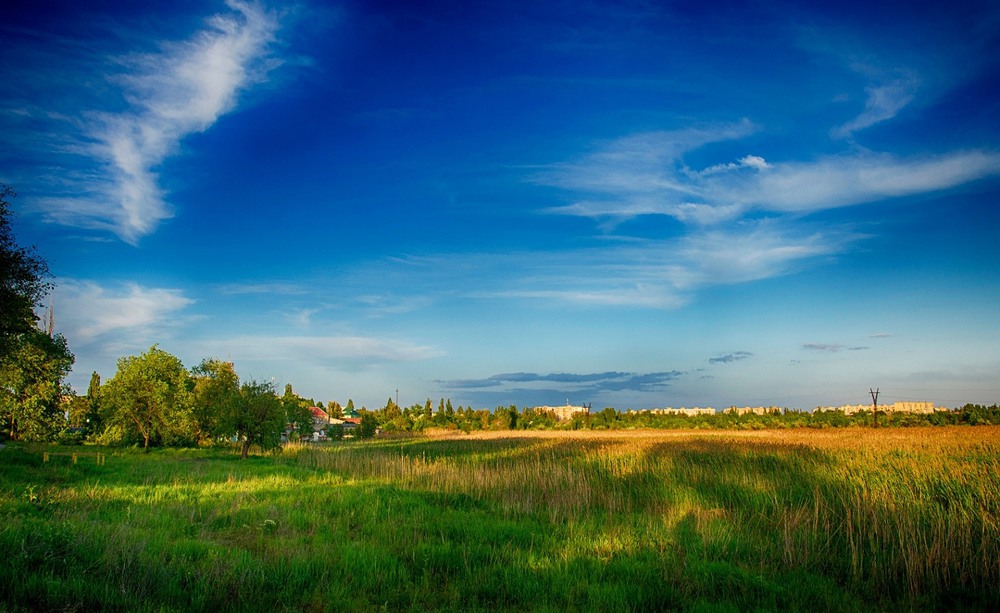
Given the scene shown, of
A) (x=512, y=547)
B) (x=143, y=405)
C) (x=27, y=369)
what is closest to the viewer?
(x=512, y=547)

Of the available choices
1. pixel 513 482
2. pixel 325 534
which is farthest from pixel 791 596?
pixel 513 482

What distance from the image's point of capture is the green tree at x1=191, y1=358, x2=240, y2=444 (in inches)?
1309

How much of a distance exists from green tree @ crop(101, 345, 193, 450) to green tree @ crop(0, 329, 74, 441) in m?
6.68

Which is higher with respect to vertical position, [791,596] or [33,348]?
[33,348]

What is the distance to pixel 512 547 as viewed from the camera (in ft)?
28.8

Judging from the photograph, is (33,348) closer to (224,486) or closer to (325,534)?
(224,486)

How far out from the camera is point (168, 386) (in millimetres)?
39062

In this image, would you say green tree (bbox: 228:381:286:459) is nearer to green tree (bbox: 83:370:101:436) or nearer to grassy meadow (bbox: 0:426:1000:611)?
grassy meadow (bbox: 0:426:1000:611)

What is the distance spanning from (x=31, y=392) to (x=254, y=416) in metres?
11.3

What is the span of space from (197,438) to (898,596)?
170ft

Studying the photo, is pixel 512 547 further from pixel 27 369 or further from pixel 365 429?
pixel 365 429

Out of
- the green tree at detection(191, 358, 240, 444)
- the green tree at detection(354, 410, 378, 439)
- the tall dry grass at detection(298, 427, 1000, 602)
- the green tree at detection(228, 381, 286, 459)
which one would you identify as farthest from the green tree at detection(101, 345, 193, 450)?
the green tree at detection(354, 410, 378, 439)

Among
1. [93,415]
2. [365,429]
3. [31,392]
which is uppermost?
[31,392]

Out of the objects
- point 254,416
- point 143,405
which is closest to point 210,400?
point 143,405
